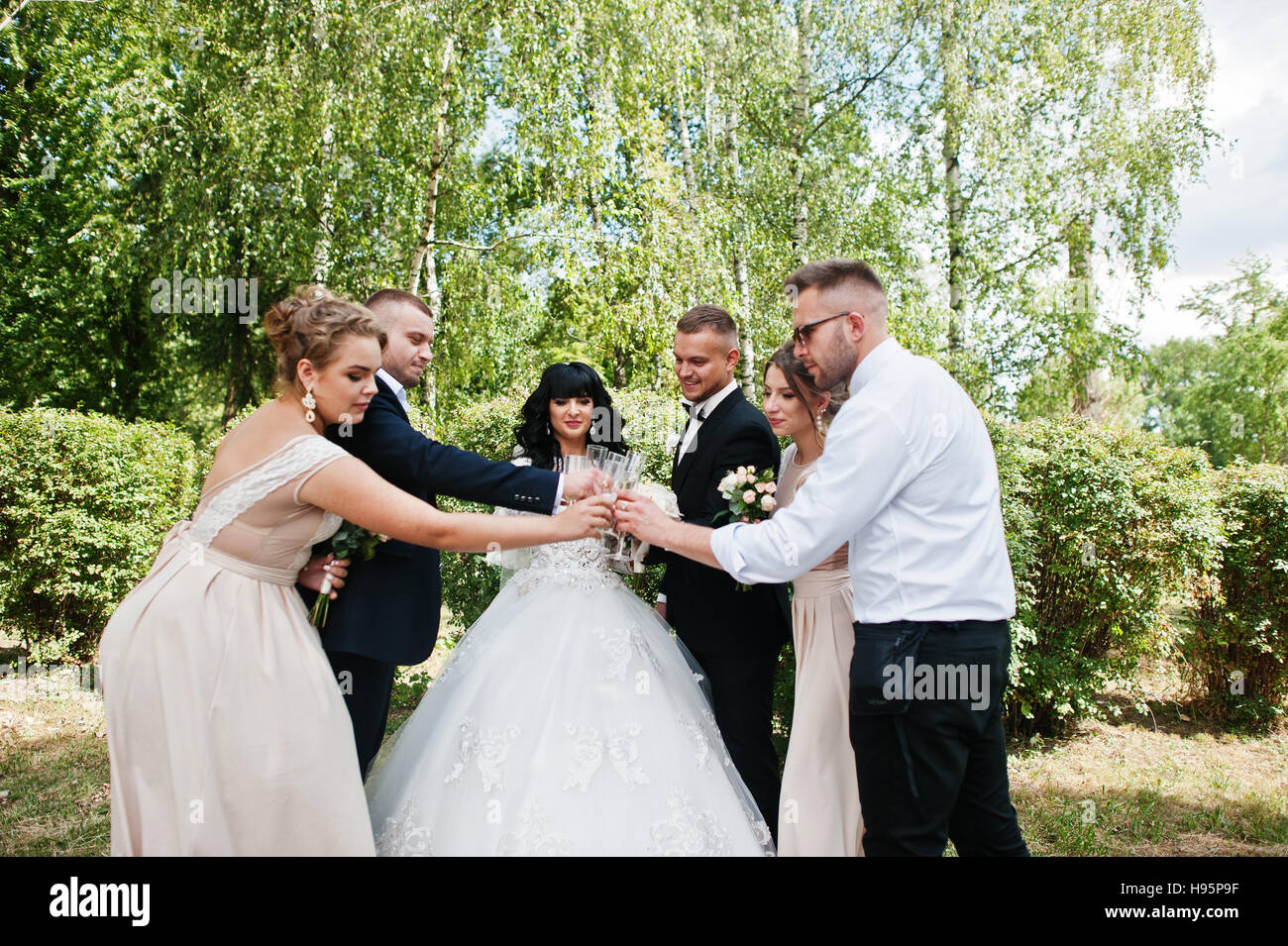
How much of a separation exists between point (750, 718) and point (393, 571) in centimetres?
172

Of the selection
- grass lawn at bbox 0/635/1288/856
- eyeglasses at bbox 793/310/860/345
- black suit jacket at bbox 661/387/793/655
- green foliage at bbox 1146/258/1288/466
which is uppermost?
green foliage at bbox 1146/258/1288/466

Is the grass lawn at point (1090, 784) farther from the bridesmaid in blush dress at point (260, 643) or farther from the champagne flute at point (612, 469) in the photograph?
the champagne flute at point (612, 469)

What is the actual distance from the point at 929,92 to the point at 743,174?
3618mm

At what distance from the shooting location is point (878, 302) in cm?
310

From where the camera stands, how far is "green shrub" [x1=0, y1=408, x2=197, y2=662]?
745 centimetres

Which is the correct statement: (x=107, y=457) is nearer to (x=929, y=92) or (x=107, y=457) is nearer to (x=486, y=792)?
(x=486, y=792)

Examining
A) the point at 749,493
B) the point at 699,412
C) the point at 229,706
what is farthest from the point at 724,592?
the point at 229,706

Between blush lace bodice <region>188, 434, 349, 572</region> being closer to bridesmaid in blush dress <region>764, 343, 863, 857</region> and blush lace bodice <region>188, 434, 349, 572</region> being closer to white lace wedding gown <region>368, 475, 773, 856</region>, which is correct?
white lace wedding gown <region>368, 475, 773, 856</region>

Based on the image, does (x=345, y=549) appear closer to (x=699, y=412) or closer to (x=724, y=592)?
(x=724, y=592)

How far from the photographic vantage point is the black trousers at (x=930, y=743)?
107 inches

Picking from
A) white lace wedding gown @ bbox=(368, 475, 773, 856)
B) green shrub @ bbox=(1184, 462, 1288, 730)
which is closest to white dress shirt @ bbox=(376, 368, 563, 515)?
white lace wedding gown @ bbox=(368, 475, 773, 856)

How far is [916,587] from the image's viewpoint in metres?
2.77

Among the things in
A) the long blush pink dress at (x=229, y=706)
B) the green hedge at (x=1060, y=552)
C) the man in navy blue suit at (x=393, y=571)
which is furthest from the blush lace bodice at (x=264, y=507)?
the green hedge at (x=1060, y=552)

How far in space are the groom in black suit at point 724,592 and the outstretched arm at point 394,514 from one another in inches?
43.6
